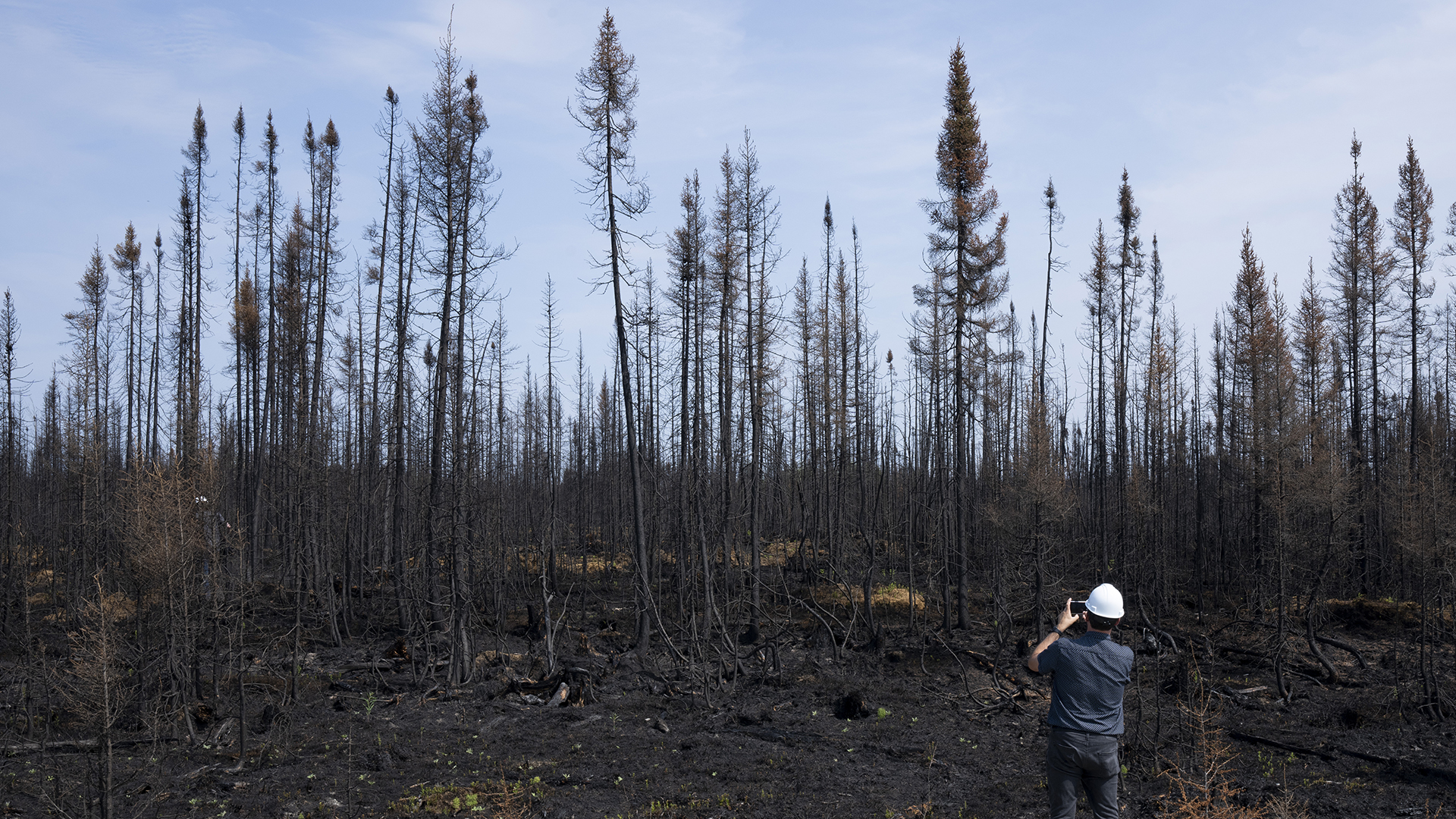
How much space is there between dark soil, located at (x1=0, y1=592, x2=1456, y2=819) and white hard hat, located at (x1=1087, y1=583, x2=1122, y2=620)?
1979 millimetres

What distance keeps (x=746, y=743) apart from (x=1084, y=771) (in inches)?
256

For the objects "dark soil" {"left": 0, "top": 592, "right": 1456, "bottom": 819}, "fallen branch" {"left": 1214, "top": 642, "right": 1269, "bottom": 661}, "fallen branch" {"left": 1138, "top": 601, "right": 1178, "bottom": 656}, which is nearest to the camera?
"dark soil" {"left": 0, "top": 592, "right": 1456, "bottom": 819}

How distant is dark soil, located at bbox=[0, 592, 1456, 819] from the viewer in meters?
8.78

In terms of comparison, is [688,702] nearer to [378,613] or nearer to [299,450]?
[299,450]

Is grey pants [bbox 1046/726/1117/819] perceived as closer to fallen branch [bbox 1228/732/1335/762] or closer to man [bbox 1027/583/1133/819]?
man [bbox 1027/583/1133/819]

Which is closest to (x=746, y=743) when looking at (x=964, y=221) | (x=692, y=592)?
(x=692, y=592)

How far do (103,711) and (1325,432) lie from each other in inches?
1264

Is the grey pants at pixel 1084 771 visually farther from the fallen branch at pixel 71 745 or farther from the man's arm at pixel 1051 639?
the fallen branch at pixel 71 745

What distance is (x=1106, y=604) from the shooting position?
561cm

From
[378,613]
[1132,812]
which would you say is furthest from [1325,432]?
[378,613]

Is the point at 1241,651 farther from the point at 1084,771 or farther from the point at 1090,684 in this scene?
the point at 1090,684

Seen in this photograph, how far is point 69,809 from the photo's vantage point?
7.61 metres

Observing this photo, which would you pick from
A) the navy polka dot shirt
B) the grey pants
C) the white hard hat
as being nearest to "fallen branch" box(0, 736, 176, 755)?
the grey pants

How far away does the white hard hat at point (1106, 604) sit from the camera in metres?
5.53
